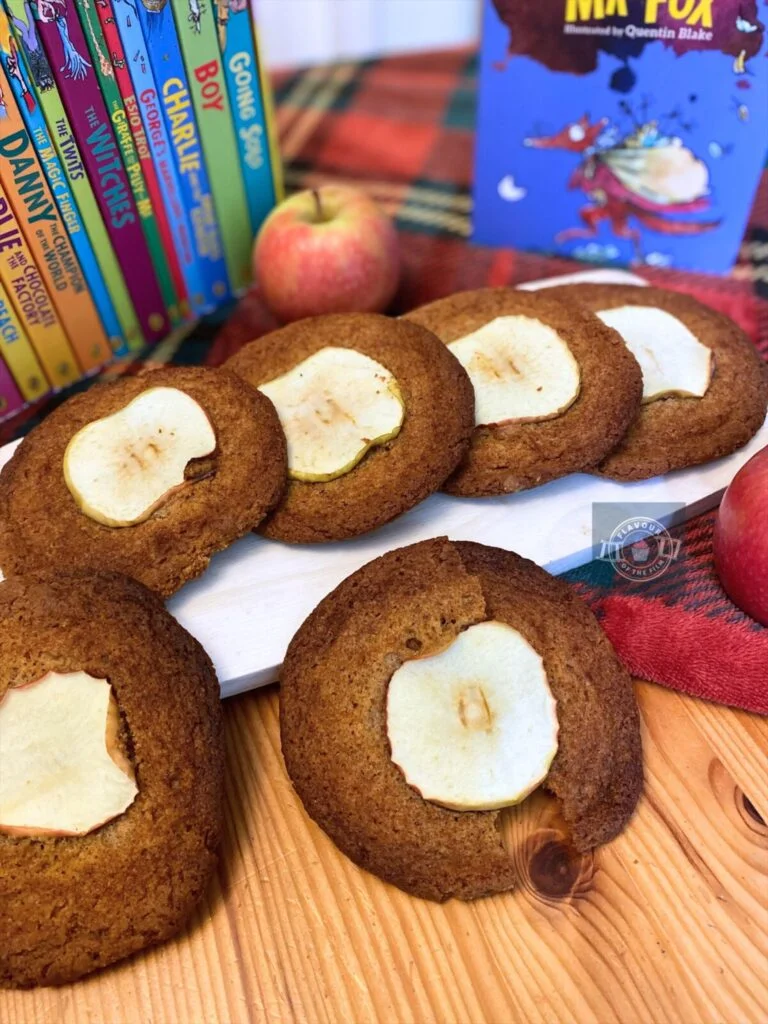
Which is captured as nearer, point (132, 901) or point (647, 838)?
point (132, 901)

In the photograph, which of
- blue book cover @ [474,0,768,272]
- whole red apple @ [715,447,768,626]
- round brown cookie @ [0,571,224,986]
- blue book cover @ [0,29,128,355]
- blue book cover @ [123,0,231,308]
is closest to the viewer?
round brown cookie @ [0,571,224,986]

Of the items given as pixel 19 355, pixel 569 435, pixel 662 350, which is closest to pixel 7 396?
pixel 19 355

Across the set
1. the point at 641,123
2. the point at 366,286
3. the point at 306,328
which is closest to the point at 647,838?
the point at 306,328

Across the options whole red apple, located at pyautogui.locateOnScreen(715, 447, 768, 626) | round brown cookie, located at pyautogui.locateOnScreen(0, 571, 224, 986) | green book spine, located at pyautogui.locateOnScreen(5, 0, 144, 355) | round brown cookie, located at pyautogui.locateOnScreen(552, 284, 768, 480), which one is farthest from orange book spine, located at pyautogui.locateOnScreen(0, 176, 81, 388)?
whole red apple, located at pyautogui.locateOnScreen(715, 447, 768, 626)

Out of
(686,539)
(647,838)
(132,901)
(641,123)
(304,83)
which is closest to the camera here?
(132,901)

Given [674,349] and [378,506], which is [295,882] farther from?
[674,349]

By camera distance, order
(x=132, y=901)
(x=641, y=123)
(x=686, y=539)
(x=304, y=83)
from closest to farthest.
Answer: (x=132, y=901)
(x=686, y=539)
(x=641, y=123)
(x=304, y=83)

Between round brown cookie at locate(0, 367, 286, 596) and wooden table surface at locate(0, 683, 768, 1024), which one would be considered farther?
round brown cookie at locate(0, 367, 286, 596)

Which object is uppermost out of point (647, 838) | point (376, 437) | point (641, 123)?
point (641, 123)

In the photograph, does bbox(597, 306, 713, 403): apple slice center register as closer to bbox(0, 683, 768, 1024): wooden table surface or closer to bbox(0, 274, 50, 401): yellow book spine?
bbox(0, 683, 768, 1024): wooden table surface
